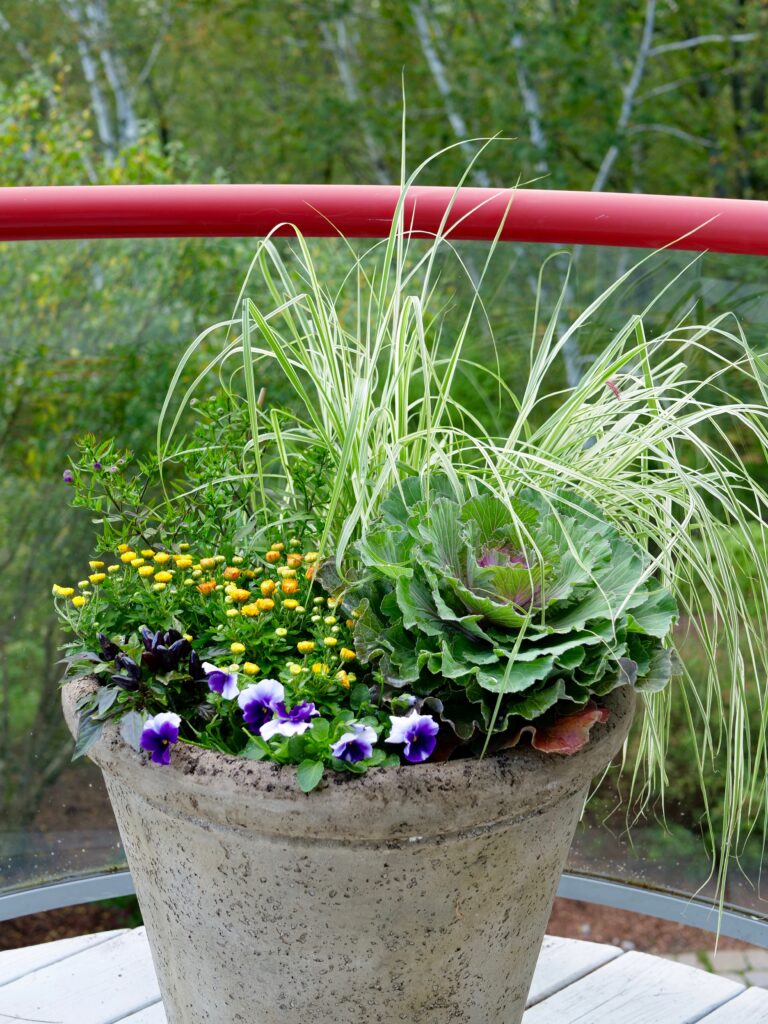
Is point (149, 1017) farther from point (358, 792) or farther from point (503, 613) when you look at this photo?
point (503, 613)

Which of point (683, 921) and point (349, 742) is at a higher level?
point (349, 742)

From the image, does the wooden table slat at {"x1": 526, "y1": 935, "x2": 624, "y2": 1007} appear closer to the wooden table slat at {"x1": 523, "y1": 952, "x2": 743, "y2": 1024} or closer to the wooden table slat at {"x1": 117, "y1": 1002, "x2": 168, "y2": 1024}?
the wooden table slat at {"x1": 523, "y1": 952, "x2": 743, "y2": 1024}

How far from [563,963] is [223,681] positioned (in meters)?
0.77

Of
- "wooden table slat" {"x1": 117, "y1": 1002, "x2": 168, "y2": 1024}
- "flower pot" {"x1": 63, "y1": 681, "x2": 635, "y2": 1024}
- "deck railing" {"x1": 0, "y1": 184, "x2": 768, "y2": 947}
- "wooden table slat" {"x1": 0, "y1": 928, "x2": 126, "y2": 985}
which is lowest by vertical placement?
"wooden table slat" {"x1": 117, "y1": 1002, "x2": 168, "y2": 1024}

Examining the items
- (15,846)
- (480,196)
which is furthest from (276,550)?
(15,846)

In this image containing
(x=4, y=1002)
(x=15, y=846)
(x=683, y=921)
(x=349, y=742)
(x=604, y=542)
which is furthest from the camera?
(x=15, y=846)

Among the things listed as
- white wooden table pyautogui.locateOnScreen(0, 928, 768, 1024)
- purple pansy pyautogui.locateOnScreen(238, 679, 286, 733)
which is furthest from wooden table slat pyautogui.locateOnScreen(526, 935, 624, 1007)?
purple pansy pyautogui.locateOnScreen(238, 679, 286, 733)

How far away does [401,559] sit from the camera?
3.28 feet

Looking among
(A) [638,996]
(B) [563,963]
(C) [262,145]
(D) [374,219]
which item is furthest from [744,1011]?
(C) [262,145]

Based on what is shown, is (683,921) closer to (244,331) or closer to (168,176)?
(244,331)

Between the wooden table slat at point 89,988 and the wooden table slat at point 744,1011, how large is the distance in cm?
71

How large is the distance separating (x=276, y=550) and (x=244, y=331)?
24cm

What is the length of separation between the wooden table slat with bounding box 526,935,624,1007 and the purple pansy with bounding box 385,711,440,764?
0.63 m

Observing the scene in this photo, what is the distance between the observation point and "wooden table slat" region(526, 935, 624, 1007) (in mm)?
1378
